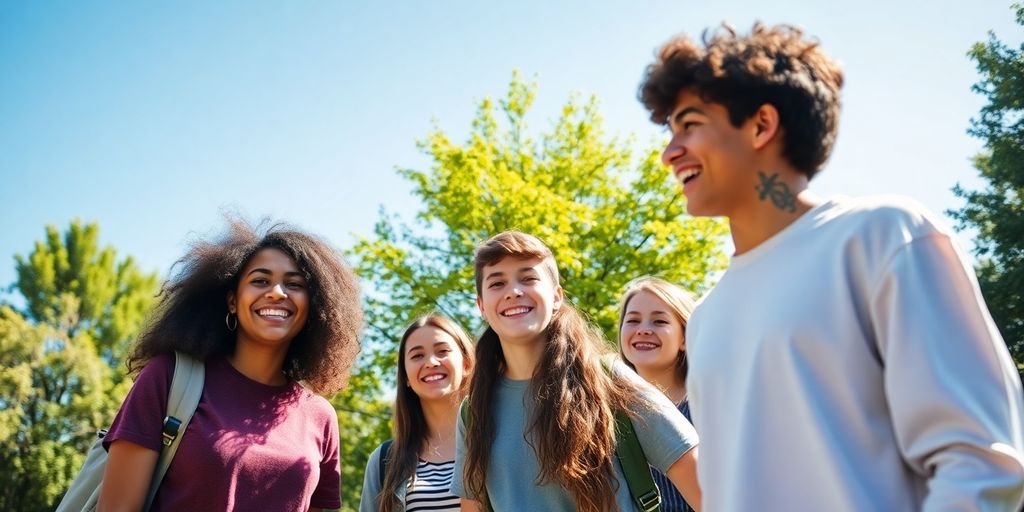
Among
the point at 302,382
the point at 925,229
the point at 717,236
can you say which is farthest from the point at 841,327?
the point at 717,236

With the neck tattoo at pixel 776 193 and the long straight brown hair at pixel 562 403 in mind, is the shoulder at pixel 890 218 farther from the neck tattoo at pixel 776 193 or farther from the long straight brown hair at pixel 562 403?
the long straight brown hair at pixel 562 403

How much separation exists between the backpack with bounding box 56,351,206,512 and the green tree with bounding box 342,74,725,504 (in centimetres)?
985

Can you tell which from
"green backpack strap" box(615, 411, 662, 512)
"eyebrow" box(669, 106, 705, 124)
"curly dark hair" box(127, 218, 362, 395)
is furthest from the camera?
"curly dark hair" box(127, 218, 362, 395)

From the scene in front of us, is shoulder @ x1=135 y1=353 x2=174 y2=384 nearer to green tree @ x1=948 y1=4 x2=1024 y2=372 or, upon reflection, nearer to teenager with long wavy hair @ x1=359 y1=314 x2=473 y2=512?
teenager with long wavy hair @ x1=359 y1=314 x2=473 y2=512

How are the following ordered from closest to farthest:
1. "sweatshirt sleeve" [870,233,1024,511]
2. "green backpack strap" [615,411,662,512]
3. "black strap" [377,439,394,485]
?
"sweatshirt sleeve" [870,233,1024,511]
"green backpack strap" [615,411,662,512]
"black strap" [377,439,394,485]

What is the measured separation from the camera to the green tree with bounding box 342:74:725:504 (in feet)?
47.1

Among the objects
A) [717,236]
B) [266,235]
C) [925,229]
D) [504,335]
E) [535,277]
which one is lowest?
[925,229]

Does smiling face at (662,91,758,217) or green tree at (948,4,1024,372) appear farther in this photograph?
green tree at (948,4,1024,372)

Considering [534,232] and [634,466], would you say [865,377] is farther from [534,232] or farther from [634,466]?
[534,232]

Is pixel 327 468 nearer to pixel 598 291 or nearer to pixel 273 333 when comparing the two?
pixel 273 333

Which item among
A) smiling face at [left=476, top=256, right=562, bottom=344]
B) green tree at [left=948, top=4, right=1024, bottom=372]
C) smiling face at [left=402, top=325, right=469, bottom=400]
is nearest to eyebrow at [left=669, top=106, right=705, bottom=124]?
smiling face at [left=476, top=256, right=562, bottom=344]

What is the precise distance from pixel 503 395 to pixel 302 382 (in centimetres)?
129

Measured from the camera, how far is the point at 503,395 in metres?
3.94

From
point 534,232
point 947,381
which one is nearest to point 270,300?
point 947,381
